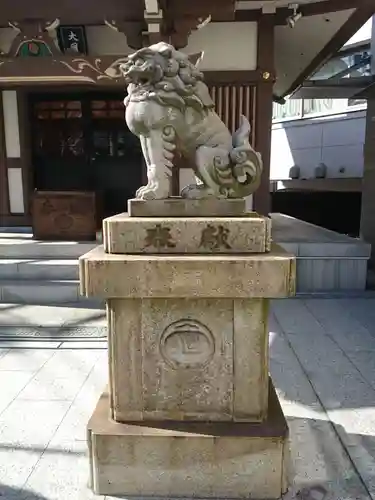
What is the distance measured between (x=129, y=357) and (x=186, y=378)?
0.30 m

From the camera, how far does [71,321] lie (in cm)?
470

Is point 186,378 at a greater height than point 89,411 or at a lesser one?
greater

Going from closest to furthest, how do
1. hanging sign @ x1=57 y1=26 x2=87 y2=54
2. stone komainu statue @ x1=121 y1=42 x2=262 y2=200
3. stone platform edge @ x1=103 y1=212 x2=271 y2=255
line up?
stone platform edge @ x1=103 y1=212 x2=271 y2=255
stone komainu statue @ x1=121 y1=42 x2=262 y2=200
hanging sign @ x1=57 y1=26 x2=87 y2=54

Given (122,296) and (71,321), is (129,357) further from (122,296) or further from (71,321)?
(71,321)

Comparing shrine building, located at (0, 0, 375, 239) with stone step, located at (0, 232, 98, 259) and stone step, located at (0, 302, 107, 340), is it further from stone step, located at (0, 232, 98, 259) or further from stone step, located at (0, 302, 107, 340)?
stone step, located at (0, 302, 107, 340)

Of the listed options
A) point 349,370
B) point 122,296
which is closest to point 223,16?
point 349,370

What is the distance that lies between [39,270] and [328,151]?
11263mm

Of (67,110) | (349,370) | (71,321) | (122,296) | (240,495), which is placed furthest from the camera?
(67,110)

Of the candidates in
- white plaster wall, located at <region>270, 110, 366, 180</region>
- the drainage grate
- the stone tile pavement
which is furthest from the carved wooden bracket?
white plaster wall, located at <region>270, 110, 366, 180</region>

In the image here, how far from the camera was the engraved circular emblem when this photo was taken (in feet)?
6.76

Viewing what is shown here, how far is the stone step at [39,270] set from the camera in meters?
5.67

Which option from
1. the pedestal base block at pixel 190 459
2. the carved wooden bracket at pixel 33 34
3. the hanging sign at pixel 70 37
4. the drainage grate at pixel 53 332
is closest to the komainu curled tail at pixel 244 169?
the pedestal base block at pixel 190 459

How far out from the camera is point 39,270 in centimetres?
569

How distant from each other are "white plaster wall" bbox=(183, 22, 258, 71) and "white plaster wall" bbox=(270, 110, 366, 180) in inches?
285
